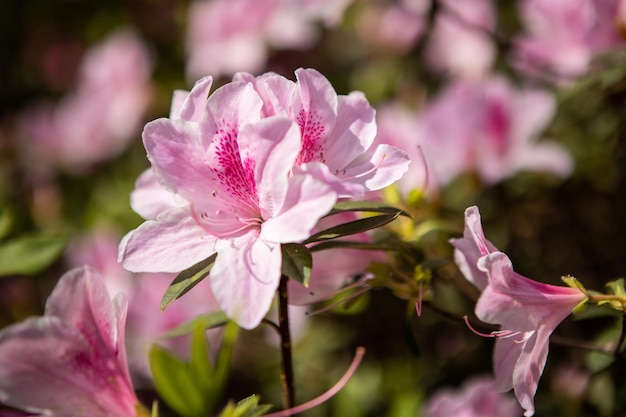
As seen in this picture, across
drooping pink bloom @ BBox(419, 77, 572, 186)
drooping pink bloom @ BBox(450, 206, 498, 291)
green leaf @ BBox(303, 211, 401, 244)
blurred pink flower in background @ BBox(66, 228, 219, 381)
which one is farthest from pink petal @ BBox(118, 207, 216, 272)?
drooping pink bloom @ BBox(419, 77, 572, 186)

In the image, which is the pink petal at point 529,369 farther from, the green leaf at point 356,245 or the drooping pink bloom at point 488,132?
the drooping pink bloom at point 488,132

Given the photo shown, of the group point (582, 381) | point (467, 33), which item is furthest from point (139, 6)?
point (582, 381)

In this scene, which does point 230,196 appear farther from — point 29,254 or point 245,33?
point 245,33

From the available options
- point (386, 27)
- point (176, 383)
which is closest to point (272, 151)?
point (176, 383)

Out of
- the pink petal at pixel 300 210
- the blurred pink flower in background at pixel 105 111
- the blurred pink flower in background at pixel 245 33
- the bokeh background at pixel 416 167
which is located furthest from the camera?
the blurred pink flower in background at pixel 105 111

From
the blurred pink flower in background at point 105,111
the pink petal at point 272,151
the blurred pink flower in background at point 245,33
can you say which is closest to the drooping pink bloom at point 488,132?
the blurred pink flower in background at point 245,33

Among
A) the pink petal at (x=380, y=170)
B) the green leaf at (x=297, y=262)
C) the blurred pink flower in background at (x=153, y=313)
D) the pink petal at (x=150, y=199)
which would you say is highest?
the pink petal at (x=380, y=170)
